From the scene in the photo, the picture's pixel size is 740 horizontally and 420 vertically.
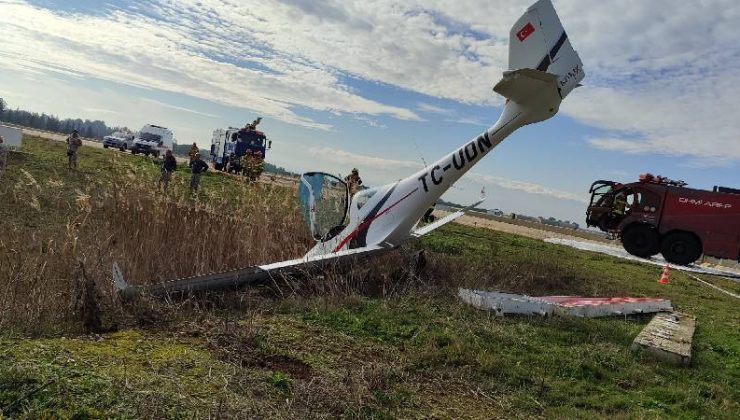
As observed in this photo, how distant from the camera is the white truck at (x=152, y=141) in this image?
41.2m

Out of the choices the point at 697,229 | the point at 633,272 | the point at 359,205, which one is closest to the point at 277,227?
the point at 359,205

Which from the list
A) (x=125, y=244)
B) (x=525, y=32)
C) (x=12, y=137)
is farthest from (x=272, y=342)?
(x=12, y=137)

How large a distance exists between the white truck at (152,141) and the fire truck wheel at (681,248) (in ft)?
110

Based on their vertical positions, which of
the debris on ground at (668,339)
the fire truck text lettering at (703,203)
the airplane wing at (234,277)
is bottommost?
the airplane wing at (234,277)

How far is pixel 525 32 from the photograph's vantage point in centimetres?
841

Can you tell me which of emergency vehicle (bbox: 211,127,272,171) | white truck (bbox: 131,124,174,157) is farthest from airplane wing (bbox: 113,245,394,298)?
white truck (bbox: 131,124,174,157)

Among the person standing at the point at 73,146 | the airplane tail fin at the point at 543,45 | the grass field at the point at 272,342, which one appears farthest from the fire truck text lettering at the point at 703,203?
the person standing at the point at 73,146

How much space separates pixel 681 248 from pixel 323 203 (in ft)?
46.8

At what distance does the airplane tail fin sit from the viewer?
330 inches

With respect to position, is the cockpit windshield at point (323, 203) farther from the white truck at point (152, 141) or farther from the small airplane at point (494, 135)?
the white truck at point (152, 141)

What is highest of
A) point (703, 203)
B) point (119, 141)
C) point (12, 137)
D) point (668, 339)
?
point (703, 203)

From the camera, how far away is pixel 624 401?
433cm

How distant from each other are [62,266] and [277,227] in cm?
358

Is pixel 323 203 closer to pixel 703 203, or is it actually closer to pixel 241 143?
pixel 703 203
